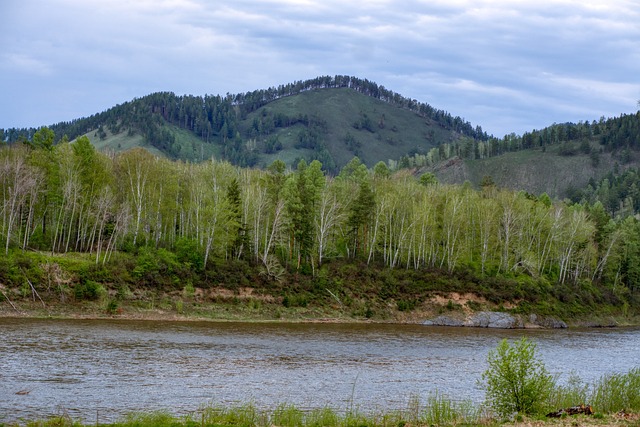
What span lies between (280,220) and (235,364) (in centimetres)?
5084

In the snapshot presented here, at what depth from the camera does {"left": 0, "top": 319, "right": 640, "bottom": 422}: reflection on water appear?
121 ft

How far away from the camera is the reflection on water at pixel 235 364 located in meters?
37.0

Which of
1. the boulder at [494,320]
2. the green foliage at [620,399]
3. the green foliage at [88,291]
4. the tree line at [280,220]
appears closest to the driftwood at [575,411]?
the green foliage at [620,399]

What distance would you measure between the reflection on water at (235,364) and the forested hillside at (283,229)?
17.0 meters

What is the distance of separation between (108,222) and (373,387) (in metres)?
61.0

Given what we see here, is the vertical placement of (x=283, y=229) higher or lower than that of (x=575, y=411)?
higher

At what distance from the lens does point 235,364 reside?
165ft

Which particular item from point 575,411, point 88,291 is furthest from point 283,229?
point 575,411

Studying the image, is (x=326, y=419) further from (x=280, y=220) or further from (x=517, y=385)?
(x=280, y=220)

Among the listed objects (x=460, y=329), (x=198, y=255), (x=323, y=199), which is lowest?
(x=460, y=329)

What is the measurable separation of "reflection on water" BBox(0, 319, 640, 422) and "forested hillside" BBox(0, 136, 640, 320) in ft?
55.7

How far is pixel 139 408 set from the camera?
34031mm

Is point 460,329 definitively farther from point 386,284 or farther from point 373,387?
point 373,387

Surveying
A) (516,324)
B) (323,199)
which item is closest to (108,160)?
(323,199)
